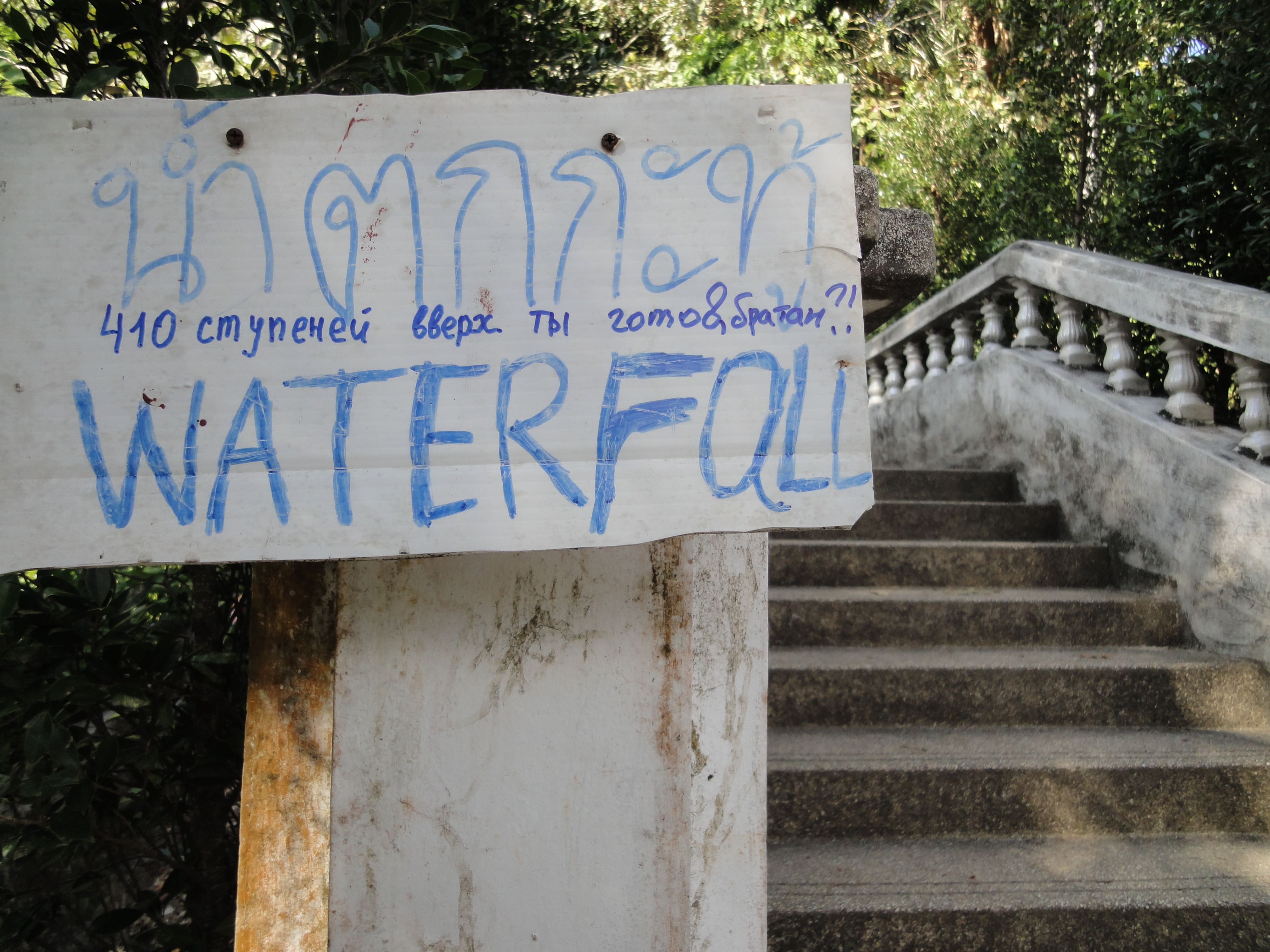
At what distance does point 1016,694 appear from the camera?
2.76m

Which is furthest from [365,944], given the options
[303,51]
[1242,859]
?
[1242,859]

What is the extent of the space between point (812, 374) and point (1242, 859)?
6.85ft

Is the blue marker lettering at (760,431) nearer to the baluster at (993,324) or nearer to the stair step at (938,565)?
the stair step at (938,565)

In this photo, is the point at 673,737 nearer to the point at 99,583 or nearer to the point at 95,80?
the point at 99,583

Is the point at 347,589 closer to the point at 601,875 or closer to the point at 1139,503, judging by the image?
the point at 601,875

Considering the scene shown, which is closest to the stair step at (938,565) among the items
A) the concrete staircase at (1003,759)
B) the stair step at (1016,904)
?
the concrete staircase at (1003,759)

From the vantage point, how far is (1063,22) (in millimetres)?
5008

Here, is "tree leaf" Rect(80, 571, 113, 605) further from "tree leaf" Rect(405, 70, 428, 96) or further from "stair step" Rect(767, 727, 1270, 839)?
"stair step" Rect(767, 727, 1270, 839)

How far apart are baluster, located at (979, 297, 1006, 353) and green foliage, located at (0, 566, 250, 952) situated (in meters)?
4.12

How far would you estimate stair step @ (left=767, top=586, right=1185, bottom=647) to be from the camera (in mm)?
3053

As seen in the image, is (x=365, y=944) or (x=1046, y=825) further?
(x=1046, y=825)

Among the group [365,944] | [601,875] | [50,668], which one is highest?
[50,668]

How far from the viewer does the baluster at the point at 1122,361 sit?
11.9 ft

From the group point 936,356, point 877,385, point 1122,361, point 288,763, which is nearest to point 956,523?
point 1122,361
